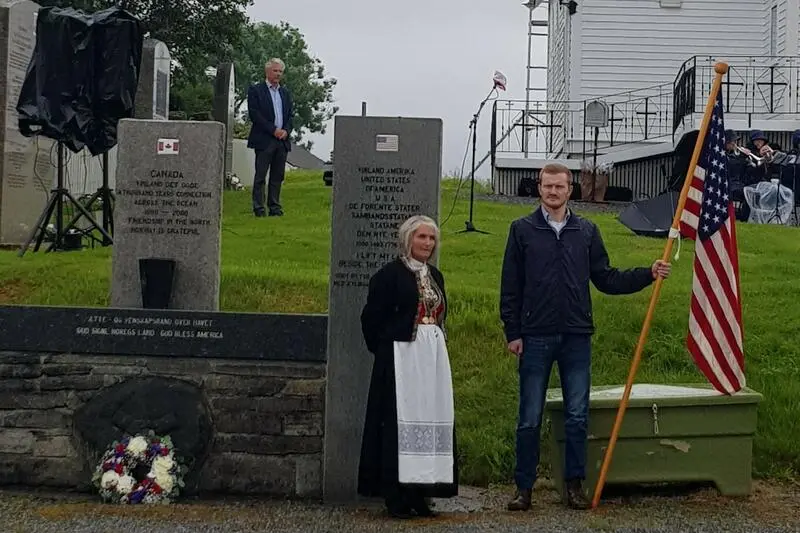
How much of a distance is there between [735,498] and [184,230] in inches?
158

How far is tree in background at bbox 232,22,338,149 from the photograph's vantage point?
7294cm

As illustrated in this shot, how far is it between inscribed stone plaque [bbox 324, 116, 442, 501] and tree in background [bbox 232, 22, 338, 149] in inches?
2574

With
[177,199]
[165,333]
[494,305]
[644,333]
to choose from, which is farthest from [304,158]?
[644,333]

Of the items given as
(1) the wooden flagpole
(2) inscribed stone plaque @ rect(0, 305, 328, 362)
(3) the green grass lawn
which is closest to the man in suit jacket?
(3) the green grass lawn

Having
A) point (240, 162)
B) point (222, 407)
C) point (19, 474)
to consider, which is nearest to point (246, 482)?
point (222, 407)

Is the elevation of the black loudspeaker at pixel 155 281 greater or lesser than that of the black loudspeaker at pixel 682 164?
lesser

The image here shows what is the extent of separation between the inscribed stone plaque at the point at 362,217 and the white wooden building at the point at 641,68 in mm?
15426

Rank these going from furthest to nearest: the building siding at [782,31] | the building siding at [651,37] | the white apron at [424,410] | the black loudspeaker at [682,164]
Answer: the building siding at [651,37] < the building siding at [782,31] < the black loudspeaker at [682,164] < the white apron at [424,410]

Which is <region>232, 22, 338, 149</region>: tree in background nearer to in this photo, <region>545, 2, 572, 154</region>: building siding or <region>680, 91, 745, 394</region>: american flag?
<region>545, 2, 572, 154</region>: building siding

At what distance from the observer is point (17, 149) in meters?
13.9

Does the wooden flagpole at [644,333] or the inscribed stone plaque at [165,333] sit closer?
the wooden flagpole at [644,333]

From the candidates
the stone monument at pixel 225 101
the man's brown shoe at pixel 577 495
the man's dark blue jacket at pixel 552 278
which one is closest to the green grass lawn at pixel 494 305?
the man's brown shoe at pixel 577 495

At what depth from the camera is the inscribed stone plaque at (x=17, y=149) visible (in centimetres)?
1367

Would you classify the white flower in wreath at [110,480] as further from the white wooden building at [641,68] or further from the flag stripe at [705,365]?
the white wooden building at [641,68]
